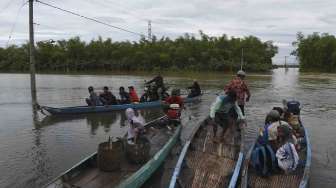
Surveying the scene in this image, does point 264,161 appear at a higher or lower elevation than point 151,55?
lower

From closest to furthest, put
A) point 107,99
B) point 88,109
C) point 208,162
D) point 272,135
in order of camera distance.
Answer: point 208,162, point 272,135, point 88,109, point 107,99

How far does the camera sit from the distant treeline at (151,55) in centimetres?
7725

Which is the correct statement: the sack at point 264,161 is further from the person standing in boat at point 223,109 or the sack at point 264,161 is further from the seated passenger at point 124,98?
the seated passenger at point 124,98

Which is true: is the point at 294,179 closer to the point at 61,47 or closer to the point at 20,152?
the point at 20,152

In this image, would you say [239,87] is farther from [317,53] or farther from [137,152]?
[317,53]

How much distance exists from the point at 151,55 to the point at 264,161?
70.5 metres

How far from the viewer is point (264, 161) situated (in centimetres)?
793

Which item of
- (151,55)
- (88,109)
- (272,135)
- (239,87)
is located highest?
(151,55)

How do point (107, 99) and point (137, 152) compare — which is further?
point (107, 99)

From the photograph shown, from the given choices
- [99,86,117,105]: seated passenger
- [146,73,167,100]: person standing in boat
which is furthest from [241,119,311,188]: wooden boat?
[146,73,167,100]: person standing in boat

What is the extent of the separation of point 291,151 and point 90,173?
4.38 metres

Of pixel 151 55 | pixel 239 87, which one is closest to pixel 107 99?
pixel 239 87

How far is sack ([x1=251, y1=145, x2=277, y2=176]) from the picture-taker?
7.91 metres

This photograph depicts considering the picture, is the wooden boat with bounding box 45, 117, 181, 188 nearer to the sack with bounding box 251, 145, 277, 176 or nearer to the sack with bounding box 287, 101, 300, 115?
the sack with bounding box 251, 145, 277, 176
